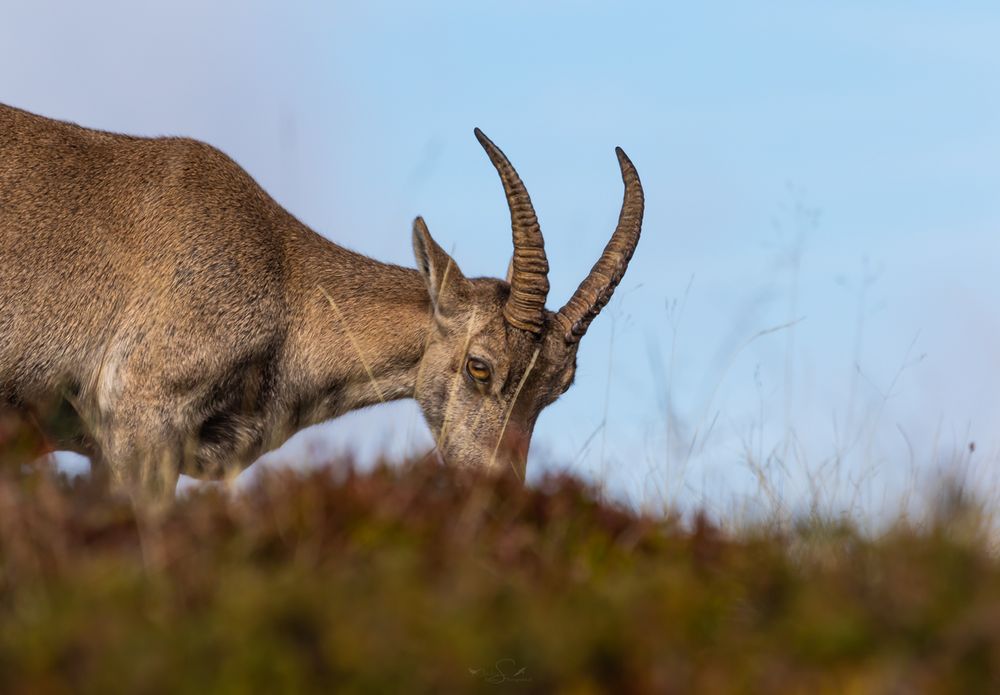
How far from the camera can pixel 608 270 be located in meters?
10.2

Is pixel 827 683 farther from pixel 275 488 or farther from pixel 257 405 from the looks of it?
pixel 257 405

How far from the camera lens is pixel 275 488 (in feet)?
18.0

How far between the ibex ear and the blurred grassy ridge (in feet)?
14.2

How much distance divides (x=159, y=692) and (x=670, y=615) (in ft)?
5.37

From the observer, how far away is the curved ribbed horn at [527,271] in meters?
9.73

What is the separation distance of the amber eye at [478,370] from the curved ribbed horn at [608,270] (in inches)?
29.4

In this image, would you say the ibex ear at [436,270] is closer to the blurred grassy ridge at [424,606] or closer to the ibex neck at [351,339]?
the ibex neck at [351,339]

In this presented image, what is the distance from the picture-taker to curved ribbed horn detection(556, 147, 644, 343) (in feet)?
33.0

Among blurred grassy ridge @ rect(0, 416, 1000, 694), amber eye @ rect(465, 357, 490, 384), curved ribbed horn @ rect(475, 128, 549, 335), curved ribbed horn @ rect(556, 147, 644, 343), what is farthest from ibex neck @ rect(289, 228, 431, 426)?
blurred grassy ridge @ rect(0, 416, 1000, 694)

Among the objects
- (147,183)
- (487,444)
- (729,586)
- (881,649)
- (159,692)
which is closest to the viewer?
(159,692)

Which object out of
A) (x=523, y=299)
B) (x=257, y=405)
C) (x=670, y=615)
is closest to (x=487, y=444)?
(x=523, y=299)

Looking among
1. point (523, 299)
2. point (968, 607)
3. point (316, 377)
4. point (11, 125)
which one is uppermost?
point (11, 125)

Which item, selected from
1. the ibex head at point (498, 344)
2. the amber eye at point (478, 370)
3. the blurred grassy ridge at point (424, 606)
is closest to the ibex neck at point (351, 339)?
the ibex head at point (498, 344)

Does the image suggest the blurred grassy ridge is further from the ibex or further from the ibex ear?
the ibex ear
